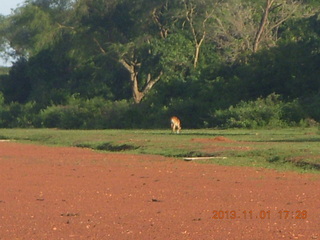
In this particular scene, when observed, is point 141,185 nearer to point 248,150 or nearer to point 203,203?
point 203,203

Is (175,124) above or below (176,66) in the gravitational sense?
below

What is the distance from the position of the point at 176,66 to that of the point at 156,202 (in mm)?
40637

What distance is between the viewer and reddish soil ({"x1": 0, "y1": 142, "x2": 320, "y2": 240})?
11.1 m

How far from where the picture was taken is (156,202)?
46.7 feet

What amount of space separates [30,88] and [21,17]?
25.3ft

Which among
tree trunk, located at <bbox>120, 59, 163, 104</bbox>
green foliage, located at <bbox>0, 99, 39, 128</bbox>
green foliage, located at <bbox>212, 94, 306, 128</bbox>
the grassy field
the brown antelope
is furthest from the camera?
green foliage, located at <bbox>0, 99, 39, 128</bbox>

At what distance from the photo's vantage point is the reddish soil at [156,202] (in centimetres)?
1107

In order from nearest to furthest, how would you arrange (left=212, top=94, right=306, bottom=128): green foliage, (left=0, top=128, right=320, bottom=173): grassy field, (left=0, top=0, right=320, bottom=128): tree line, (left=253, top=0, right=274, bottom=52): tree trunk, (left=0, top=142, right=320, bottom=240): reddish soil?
(left=0, top=142, right=320, bottom=240): reddish soil
(left=0, top=128, right=320, bottom=173): grassy field
(left=212, top=94, right=306, bottom=128): green foliage
(left=0, top=0, right=320, bottom=128): tree line
(left=253, top=0, right=274, bottom=52): tree trunk

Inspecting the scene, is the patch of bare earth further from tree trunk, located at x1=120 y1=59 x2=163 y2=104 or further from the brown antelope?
tree trunk, located at x1=120 y1=59 x2=163 y2=104

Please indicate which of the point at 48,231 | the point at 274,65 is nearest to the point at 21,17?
the point at 274,65

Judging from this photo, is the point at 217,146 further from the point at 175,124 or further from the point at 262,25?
the point at 262,25

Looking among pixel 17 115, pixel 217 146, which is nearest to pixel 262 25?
pixel 17 115

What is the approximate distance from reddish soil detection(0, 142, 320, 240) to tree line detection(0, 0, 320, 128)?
22082mm

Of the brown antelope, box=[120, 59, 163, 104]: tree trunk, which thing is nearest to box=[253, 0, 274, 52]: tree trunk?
box=[120, 59, 163, 104]: tree trunk
